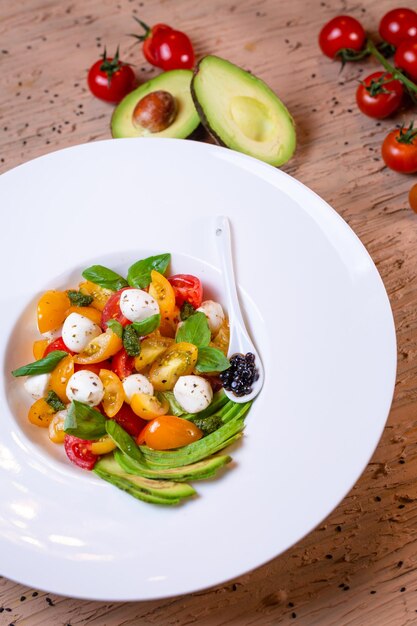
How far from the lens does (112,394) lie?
Result: 2422 mm

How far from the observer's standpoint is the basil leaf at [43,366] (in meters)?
2.43

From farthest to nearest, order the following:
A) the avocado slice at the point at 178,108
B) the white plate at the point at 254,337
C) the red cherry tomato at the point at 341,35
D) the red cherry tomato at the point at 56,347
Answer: the red cherry tomato at the point at 341,35 → the avocado slice at the point at 178,108 → the red cherry tomato at the point at 56,347 → the white plate at the point at 254,337

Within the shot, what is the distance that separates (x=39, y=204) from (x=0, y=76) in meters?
1.11

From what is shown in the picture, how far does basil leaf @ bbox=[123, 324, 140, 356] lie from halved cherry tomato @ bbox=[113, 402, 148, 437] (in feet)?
0.55

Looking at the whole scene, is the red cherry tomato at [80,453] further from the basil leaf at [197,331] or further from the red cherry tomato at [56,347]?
the basil leaf at [197,331]

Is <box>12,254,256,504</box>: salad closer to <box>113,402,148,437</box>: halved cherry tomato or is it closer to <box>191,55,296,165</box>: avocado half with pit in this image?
<box>113,402,148,437</box>: halved cherry tomato

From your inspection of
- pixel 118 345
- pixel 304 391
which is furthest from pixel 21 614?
pixel 304 391

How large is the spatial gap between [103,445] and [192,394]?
305mm

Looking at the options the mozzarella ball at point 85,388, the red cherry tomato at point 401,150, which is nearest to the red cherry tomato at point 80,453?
A: the mozzarella ball at point 85,388

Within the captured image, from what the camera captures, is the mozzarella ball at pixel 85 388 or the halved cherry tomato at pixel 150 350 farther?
the halved cherry tomato at pixel 150 350

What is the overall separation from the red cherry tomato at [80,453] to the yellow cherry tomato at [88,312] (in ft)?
1.39

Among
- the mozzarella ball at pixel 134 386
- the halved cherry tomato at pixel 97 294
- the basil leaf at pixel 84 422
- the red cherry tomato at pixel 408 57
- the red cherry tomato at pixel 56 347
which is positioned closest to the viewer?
the basil leaf at pixel 84 422

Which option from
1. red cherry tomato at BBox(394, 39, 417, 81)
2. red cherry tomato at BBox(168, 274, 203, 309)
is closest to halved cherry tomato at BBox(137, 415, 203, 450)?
red cherry tomato at BBox(168, 274, 203, 309)

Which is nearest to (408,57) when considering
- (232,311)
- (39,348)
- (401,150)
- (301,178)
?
(401,150)
